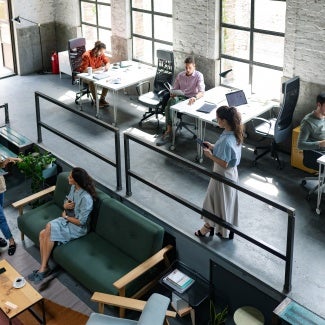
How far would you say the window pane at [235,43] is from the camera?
889 cm

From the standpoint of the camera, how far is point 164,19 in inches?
400

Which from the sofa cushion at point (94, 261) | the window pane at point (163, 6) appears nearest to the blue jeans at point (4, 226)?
the sofa cushion at point (94, 261)

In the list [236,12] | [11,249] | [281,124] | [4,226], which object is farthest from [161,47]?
[11,249]

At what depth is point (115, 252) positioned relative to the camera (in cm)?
631

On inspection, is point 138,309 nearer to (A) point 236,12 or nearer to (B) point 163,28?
(A) point 236,12

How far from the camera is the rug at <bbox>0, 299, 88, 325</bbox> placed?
→ 5902mm

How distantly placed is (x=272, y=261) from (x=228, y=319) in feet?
2.35

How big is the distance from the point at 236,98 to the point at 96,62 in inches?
125

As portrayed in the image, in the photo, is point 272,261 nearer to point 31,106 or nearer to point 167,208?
point 167,208

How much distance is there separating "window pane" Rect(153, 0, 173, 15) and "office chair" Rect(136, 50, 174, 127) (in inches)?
36.0

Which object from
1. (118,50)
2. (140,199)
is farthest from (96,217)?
(118,50)

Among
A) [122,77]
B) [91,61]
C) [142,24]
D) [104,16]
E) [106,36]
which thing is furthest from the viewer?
[106,36]

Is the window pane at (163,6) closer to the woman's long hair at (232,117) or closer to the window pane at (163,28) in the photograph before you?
the window pane at (163,28)

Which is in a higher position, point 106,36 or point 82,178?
→ point 106,36
